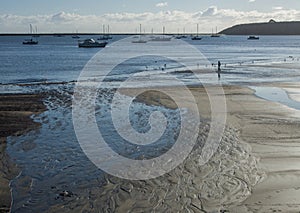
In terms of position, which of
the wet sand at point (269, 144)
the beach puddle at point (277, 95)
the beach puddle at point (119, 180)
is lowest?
the beach puddle at point (119, 180)

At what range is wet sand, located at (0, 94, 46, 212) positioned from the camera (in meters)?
8.84

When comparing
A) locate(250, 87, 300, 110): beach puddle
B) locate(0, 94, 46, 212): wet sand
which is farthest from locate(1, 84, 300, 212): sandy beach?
locate(250, 87, 300, 110): beach puddle

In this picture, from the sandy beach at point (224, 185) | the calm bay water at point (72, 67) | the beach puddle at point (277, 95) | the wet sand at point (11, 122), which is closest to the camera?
the sandy beach at point (224, 185)

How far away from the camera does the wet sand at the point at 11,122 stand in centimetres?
884

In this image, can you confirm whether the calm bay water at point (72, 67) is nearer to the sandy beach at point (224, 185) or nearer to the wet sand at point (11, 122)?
the wet sand at point (11, 122)

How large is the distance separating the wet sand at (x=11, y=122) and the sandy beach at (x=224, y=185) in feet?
1.00

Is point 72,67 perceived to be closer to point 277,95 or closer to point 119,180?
point 277,95

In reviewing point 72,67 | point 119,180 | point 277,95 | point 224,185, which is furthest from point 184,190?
point 72,67

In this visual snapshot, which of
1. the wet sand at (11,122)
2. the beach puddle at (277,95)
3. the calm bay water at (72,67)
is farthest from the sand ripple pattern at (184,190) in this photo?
the calm bay water at (72,67)

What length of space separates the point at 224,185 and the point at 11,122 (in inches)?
401

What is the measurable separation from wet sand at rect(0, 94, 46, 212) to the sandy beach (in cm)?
30

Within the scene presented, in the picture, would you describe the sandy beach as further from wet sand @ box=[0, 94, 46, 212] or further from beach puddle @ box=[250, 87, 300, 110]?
beach puddle @ box=[250, 87, 300, 110]

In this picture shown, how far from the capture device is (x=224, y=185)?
8.94 metres

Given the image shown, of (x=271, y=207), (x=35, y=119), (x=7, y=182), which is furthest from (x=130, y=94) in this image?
(x=271, y=207)
